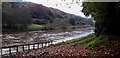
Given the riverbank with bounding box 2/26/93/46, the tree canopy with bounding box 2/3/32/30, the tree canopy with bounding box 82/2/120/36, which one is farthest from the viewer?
the riverbank with bounding box 2/26/93/46

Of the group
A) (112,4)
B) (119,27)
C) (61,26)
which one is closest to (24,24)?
(112,4)

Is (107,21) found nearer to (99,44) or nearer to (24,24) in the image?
(99,44)

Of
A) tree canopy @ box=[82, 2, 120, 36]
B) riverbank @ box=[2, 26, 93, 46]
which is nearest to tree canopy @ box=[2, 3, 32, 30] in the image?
tree canopy @ box=[82, 2, 120, 36]

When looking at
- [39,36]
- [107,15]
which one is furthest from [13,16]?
[39,36]

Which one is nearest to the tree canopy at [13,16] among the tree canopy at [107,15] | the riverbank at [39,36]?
the tree canopy at [107,15]

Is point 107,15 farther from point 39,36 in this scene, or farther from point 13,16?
point 39,36

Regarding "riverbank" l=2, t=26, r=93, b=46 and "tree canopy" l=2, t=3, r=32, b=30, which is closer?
"tree canopy" l=2, t=3, r=32, b=30

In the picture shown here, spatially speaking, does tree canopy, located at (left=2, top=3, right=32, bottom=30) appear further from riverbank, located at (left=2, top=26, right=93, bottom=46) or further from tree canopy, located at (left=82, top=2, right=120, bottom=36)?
riverbank, located at (left=2, top=26, right=93, bottom=46)

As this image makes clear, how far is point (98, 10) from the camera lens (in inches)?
286

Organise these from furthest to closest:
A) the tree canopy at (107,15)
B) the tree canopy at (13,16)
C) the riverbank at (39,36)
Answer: the riverbank at (39,36) → the tree canopy at (107,15) → the tree canopy at (13,16)

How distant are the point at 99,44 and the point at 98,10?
1.09 metres

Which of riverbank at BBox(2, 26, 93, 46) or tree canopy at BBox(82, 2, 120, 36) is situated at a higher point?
tree canopy at BBox(82, 2, 120, 36)

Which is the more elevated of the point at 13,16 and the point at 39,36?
the point at 13,16

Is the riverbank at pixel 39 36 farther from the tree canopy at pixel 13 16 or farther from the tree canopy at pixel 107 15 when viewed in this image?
the tree canopy at pixel 13 16
